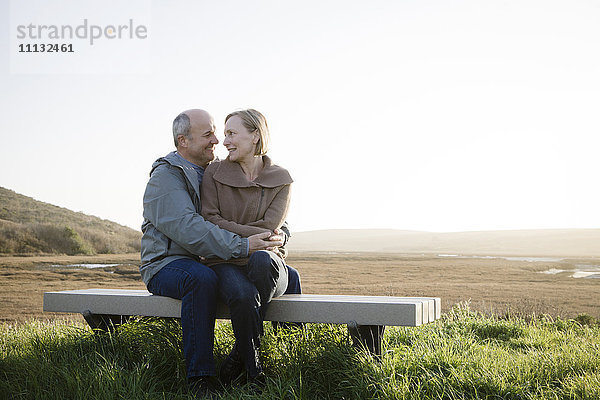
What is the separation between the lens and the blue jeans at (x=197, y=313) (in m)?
3.03

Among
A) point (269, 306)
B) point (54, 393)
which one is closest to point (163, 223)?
point (269, 306)

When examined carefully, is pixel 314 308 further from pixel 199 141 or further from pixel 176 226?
pixel 199 141

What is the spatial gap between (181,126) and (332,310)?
1.54 m

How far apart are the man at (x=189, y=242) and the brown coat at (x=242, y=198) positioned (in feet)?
0.33

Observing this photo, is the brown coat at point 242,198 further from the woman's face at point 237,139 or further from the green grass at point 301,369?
the green grass at point 301,369

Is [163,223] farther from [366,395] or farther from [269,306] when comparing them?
[366,395]

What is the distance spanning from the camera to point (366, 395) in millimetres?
2799

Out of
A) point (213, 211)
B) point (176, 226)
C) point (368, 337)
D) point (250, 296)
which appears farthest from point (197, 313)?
point (368, 337)

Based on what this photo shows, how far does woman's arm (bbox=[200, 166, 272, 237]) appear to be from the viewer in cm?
328

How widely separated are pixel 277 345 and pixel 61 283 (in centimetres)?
651

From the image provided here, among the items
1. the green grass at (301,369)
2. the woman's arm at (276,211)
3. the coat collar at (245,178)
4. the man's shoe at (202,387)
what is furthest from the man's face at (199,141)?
the man's shoe at (202,387)

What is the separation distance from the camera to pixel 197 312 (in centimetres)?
308

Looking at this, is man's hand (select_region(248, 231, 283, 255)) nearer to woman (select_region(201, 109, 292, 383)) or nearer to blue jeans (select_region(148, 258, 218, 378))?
woman (select_region(201, 109, 292, 383))

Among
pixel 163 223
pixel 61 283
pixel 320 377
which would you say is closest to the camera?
pixel 320 377
